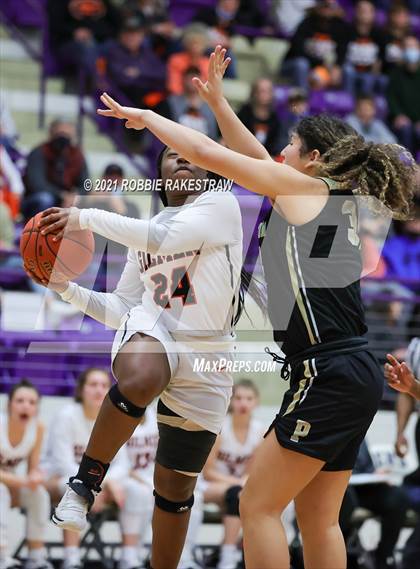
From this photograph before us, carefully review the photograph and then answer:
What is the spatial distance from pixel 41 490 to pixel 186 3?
29.5ft

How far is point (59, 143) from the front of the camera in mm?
9867

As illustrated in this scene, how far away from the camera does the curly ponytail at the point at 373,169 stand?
14.5 ft

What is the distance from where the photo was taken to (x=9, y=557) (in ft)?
23.7

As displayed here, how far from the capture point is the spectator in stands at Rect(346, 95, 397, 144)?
1252 centimetres

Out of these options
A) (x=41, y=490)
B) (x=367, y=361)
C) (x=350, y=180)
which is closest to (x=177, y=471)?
(x=367, y=361)

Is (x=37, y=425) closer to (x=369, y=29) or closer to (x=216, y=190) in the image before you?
(x=216, y=190)

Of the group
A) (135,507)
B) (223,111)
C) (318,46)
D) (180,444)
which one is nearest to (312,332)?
(180,444)

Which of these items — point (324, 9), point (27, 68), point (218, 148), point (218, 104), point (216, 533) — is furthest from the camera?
point (324, 9)

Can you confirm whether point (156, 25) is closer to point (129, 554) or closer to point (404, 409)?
point (404, 409)

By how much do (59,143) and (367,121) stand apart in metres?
4.16

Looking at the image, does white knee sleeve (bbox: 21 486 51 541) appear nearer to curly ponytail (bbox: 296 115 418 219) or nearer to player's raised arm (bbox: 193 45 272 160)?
player's raised arm (bbox: 193 45 272 160)

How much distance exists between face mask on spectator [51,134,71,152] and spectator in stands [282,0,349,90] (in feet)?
14.0

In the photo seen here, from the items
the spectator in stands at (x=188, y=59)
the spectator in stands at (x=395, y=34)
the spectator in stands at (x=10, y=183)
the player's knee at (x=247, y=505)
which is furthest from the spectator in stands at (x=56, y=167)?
the player's knee at (x=247, y=505)

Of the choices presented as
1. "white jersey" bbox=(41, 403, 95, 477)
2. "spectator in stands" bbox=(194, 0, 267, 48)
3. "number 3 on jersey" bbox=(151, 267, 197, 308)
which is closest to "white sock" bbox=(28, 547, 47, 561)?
"white jersey" bbox=(41, 403, 95, 477)
